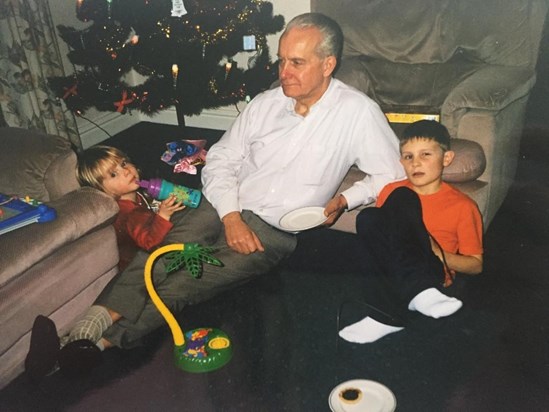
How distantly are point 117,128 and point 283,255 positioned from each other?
253 centimetres

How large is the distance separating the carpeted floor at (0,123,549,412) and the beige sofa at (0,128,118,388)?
25cm

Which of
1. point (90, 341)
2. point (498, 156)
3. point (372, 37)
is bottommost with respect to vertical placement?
point (90, 341)

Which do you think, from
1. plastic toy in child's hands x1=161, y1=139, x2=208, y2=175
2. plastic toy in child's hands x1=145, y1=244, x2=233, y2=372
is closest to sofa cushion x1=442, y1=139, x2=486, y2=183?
plastic toy in child's hands x1=145, y1=244, x2=233, y2=372

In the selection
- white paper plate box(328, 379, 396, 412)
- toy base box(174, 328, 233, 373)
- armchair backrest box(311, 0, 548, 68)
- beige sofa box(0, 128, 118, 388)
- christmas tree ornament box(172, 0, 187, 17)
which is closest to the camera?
white paper plate box(328, 379, 396, 412)

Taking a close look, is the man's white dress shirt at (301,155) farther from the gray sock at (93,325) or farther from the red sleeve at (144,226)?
the gray sock at (93,325)

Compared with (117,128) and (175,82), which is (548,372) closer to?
(175,82)

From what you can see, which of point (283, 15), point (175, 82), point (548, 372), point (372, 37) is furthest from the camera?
point (283, 15)

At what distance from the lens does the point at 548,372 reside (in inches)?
73.2

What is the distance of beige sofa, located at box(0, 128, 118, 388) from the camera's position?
1826 mm

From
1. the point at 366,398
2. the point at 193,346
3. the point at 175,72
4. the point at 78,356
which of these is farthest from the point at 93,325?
the point at 175,72

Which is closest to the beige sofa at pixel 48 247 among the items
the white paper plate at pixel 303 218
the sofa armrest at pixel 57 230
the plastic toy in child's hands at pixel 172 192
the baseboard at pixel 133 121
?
the sofa armrest at pixel 57 230

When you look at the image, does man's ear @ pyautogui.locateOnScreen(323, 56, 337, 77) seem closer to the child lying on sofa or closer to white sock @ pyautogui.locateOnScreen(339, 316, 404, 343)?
the child lying on sofa

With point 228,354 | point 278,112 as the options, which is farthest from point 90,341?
point 278,112

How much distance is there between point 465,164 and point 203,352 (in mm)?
1330
